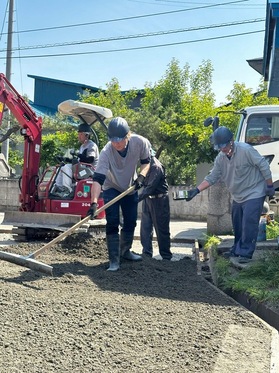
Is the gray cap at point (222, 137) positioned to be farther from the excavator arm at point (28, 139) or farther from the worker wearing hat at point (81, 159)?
the excavator arm at point (28, 139)

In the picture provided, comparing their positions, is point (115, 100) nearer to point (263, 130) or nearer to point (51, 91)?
point (263, 130)

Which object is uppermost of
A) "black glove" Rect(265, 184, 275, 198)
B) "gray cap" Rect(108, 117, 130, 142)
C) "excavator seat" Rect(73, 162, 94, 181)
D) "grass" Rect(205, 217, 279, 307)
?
"gray cap" Rect(108, 117, 130, 142)

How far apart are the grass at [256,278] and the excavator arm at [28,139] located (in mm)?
4796

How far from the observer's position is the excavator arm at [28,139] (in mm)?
8734

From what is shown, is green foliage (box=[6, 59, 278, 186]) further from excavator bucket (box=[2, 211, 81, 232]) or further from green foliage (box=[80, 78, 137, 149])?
excavator bucket (box=[2, 211, 81, 232])

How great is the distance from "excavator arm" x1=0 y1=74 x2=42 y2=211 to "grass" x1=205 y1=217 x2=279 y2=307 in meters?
4.80

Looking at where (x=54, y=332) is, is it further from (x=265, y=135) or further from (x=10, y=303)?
(x=265, y=135)

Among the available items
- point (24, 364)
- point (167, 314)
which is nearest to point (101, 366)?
point (24, 364)

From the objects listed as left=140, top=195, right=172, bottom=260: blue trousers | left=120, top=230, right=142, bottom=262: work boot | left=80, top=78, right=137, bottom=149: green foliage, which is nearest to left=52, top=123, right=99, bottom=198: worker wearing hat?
left=140, top=195, right=172, bottom=260: blue trousers

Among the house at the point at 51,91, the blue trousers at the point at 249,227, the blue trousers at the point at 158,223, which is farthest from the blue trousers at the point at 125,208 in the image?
the house at the point at 51,91

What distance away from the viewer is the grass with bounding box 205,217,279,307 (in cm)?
391

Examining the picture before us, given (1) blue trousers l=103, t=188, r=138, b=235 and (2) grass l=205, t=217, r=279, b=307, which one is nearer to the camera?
(2) grass l=205, t=217, r=279, b=307

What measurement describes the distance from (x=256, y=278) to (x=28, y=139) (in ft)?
19.3

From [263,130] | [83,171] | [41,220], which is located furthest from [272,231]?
[41,220]
